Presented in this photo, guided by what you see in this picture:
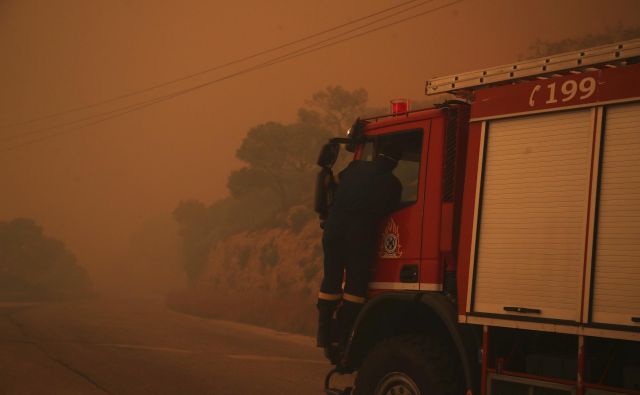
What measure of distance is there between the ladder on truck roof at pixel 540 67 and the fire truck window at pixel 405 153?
49cm

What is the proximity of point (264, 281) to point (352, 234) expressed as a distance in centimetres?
3094

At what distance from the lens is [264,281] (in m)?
37.3

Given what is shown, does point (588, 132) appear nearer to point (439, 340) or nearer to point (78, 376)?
point (439, 340)

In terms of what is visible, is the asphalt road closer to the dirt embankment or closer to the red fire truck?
the red fire truck

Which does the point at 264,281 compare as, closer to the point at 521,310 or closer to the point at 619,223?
the point at 521,310

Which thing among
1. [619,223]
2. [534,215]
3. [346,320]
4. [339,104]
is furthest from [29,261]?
[619,223]

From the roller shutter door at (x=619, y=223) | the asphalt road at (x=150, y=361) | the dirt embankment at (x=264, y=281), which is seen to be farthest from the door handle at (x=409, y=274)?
the dirt embankment at (x=264, y=281)

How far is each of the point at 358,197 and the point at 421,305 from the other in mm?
1095

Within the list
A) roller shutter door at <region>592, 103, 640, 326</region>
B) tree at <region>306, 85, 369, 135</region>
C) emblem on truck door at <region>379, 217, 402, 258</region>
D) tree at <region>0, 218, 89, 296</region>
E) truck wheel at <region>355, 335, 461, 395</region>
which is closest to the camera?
roller shutter door at <region>592, 103, 640, 326</region>

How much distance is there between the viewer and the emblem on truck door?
6629 millimetres

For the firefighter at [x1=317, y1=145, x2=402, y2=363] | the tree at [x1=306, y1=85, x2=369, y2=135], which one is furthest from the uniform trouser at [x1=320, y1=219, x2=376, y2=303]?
the tree at [x1=306, y1=85, x2=369, y2=135]

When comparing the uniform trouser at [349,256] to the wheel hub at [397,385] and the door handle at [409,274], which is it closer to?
the door handle at [409,274]

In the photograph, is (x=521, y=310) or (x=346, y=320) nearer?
(x=521, y=310)

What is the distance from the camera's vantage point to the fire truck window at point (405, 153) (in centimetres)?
677
